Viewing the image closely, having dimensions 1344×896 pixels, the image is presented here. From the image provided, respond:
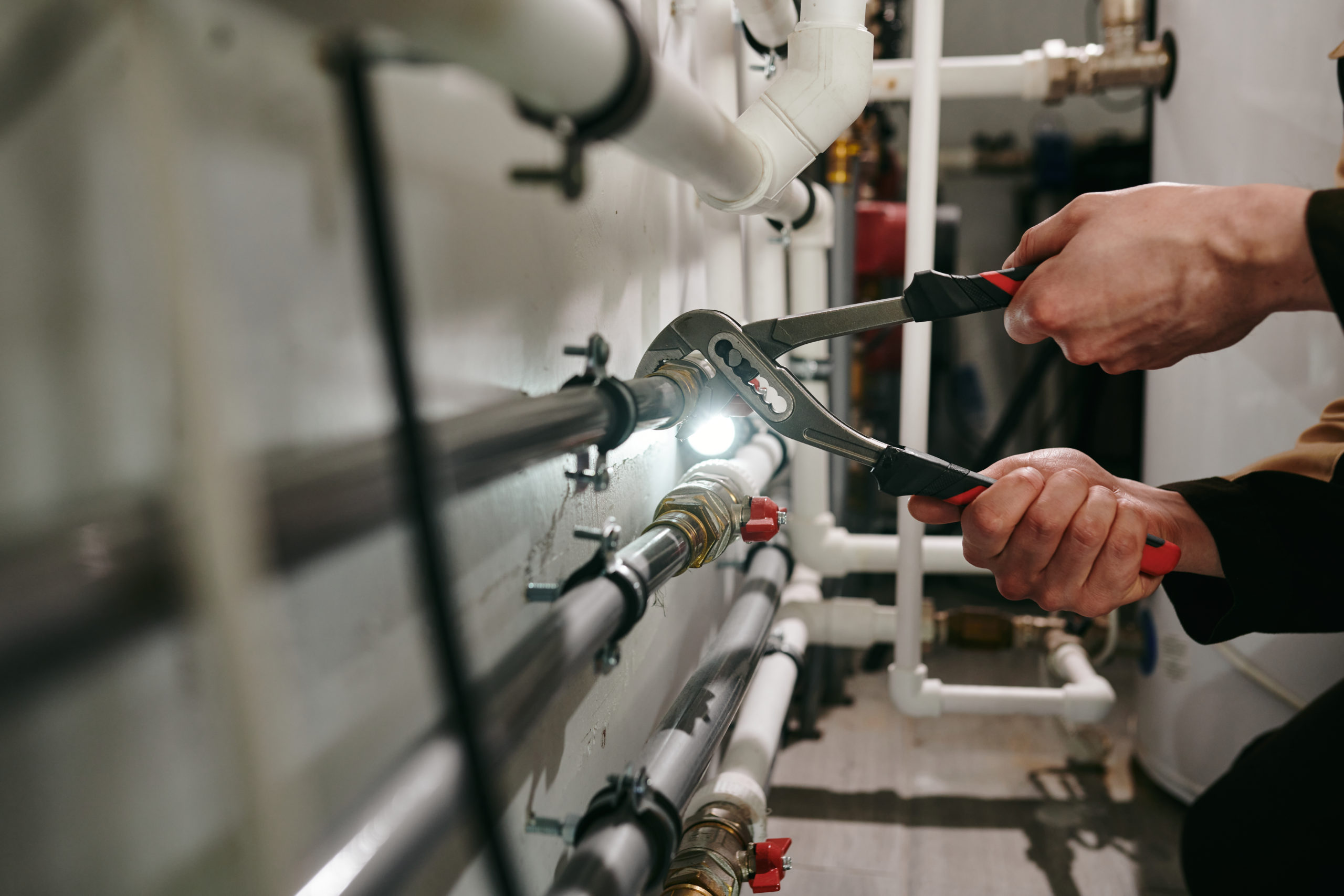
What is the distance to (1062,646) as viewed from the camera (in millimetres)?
1110

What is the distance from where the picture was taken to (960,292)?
0.47 metres

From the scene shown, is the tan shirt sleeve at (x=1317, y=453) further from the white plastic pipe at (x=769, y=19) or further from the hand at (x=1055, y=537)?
the white plastic pipe at (x=769, y=19)

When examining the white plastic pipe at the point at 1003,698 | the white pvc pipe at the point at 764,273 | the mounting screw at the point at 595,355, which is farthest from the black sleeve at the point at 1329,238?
the white plastic pipe at the point at 1003,698

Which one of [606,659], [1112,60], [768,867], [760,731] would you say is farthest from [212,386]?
[1112,60]

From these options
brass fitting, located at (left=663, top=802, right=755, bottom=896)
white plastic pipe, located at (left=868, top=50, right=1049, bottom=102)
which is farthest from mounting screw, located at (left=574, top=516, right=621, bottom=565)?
white plastic pipe, located at (left=868, top=50, right=1049, bottom=102)

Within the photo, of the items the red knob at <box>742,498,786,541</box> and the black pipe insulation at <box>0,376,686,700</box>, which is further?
the red knob at <box>742,498,786,541</box>

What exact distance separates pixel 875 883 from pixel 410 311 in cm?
92

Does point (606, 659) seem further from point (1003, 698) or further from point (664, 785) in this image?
point (1003, 698)

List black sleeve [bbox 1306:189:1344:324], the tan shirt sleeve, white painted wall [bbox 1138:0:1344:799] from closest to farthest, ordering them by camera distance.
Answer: black sleeve [bbox 1306:189:1344:324], the tan shirt sleeve, white painted wall [bbox 1138:0:1344:799]

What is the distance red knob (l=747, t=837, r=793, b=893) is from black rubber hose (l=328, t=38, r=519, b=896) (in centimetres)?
41

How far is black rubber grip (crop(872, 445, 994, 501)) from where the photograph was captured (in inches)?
19.8

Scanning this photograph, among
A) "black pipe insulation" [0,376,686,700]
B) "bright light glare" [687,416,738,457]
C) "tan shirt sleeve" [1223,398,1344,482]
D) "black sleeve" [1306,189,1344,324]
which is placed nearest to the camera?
"black pipe insulation" [0,376,686,700]

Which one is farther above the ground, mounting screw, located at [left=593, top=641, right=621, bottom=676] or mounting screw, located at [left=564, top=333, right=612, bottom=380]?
mounting screw, located at [left=564, top=333, right=612, bottom=380]

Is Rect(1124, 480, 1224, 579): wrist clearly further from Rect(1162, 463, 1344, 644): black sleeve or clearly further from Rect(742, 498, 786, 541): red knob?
Rect(742, 498, 786, 541): red knob
